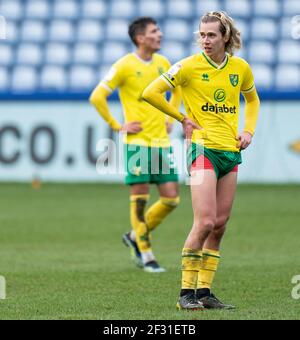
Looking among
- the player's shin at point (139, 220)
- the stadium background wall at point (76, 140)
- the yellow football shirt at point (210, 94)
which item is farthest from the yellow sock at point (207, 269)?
the stadium background wall at point (76, 140)

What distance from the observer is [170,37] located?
25.2 m

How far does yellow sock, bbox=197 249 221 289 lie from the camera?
320 inches

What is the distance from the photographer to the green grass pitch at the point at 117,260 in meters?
7.86

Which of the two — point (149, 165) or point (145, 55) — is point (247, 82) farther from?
point (145, 55)

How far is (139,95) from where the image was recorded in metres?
10.9

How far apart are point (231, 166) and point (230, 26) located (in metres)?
1.05

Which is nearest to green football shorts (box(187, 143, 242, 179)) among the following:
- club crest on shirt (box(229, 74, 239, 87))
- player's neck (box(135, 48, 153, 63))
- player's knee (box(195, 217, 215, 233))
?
player's knee (box(195, 217, 215, 233))

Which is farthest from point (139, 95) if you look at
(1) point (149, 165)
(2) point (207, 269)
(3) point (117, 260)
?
(2) point (207, 269)

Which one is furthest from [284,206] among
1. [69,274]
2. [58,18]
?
[58,18]

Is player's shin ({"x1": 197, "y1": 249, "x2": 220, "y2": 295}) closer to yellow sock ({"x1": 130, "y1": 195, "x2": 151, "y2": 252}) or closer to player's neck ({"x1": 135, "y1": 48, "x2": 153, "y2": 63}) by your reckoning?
yellow sock ({"x1": 130, "y1": 195, "x2": 151, "y2": 252})

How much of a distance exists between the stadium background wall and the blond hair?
12363mm

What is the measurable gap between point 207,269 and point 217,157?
87cm

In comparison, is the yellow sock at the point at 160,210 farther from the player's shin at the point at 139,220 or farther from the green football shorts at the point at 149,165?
the green football shorts at the point at 149,165

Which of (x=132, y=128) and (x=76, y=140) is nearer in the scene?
(x=132, y=128)
